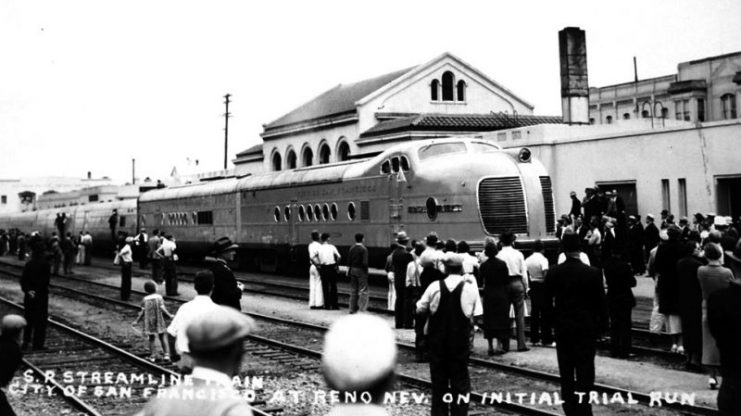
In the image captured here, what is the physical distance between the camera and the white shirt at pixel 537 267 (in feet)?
44.8

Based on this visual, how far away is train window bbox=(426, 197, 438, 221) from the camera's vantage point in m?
20.0

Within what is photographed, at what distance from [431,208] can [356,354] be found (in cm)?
1727

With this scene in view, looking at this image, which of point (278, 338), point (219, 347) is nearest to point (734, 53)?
point (278, 338)

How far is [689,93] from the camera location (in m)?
50.1

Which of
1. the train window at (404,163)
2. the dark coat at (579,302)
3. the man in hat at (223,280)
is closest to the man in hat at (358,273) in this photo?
the train window at (404,163)

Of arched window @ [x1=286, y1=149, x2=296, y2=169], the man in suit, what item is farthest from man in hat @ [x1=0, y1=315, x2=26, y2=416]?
arched window @ [x1=286, y1=149, x2=296, y2=169]

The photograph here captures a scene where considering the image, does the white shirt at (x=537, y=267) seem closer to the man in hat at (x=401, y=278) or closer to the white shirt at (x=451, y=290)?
the man in hat at (x=401, y=278)

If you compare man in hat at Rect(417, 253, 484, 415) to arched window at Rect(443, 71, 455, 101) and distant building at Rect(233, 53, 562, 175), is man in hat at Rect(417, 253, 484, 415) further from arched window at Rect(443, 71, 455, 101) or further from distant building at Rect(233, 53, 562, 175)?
arched window at Rect(443, 71, 455, 101)

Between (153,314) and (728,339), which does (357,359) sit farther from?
(153,314)

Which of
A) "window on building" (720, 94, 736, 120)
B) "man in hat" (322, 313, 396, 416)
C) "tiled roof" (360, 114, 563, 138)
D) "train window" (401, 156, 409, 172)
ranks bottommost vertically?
"man in hat" (322, 313, 396, 416)

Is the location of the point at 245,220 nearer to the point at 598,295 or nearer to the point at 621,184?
the point at 621,184

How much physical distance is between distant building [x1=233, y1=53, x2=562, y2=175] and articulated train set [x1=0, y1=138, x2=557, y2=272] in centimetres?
1268

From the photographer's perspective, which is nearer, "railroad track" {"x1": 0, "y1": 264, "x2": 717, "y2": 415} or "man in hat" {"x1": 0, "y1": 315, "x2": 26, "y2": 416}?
"man in hat" {"x1": 0, "y1": 315, "x2": 26, "y2": 416}

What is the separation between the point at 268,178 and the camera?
2950cm
